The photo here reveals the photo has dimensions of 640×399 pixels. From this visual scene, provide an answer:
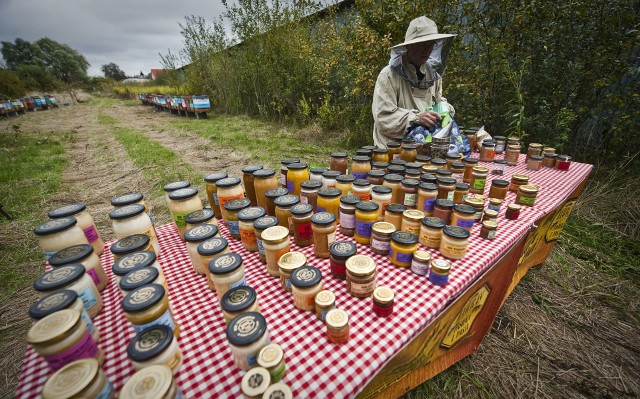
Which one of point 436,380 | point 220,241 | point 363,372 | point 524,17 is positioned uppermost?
point 524,17

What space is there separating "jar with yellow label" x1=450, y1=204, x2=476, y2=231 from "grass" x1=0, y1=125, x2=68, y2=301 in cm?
431

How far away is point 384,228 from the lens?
141 centimetres

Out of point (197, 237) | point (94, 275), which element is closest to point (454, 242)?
point (197, 237)

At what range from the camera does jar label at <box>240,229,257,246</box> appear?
149 centimetres

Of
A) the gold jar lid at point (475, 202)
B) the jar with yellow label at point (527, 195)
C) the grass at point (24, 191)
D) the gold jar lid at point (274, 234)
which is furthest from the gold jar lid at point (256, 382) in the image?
the grass at point (24, 191)

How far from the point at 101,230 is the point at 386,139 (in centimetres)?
424

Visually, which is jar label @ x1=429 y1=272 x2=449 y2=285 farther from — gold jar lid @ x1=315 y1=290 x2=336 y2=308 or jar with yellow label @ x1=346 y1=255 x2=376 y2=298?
gold jar lid @ x1=315 y1=290 x2=336 y2=308

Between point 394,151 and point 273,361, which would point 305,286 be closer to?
point 273,361

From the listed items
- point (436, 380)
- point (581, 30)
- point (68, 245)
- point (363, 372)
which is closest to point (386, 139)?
point (436, 380)

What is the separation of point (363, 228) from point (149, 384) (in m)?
1.13

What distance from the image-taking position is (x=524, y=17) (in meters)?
3.89

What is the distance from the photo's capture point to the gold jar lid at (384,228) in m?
1.39

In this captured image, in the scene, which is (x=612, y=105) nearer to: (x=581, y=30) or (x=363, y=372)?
(x=581, y=30)

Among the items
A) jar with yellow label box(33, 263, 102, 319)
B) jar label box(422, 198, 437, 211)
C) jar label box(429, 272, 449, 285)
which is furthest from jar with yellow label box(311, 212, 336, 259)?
jar with yellow label box(33, 263, 102, 319)
